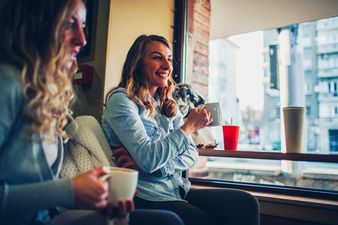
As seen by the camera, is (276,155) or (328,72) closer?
(276,155)

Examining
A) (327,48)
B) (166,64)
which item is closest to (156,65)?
(166,64)

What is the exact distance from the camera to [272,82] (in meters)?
2.00

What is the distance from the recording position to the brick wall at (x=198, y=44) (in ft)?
6.75

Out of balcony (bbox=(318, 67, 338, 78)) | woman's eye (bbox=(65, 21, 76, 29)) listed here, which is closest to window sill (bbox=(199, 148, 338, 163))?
balcony (bbox=(318, 67, 338, 78))

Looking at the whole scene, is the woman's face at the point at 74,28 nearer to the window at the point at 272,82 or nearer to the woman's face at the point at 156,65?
the woman's face at the point at 156,65

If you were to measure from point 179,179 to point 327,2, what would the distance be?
169 centimetres

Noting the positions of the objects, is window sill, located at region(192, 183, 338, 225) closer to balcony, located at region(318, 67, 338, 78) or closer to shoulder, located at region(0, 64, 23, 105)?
balcony, located at region(318, 67, 338, 78)

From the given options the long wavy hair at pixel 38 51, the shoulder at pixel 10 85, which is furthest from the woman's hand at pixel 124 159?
the shoulder at pixel 10 85

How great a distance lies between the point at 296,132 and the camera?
1351 millimetres

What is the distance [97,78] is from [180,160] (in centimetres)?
62

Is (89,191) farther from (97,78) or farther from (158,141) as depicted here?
(97,78)

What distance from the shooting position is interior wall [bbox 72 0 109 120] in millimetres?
1553

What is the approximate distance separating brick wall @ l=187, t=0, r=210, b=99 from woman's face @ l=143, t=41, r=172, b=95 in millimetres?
658

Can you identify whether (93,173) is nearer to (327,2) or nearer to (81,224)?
(81,224)
